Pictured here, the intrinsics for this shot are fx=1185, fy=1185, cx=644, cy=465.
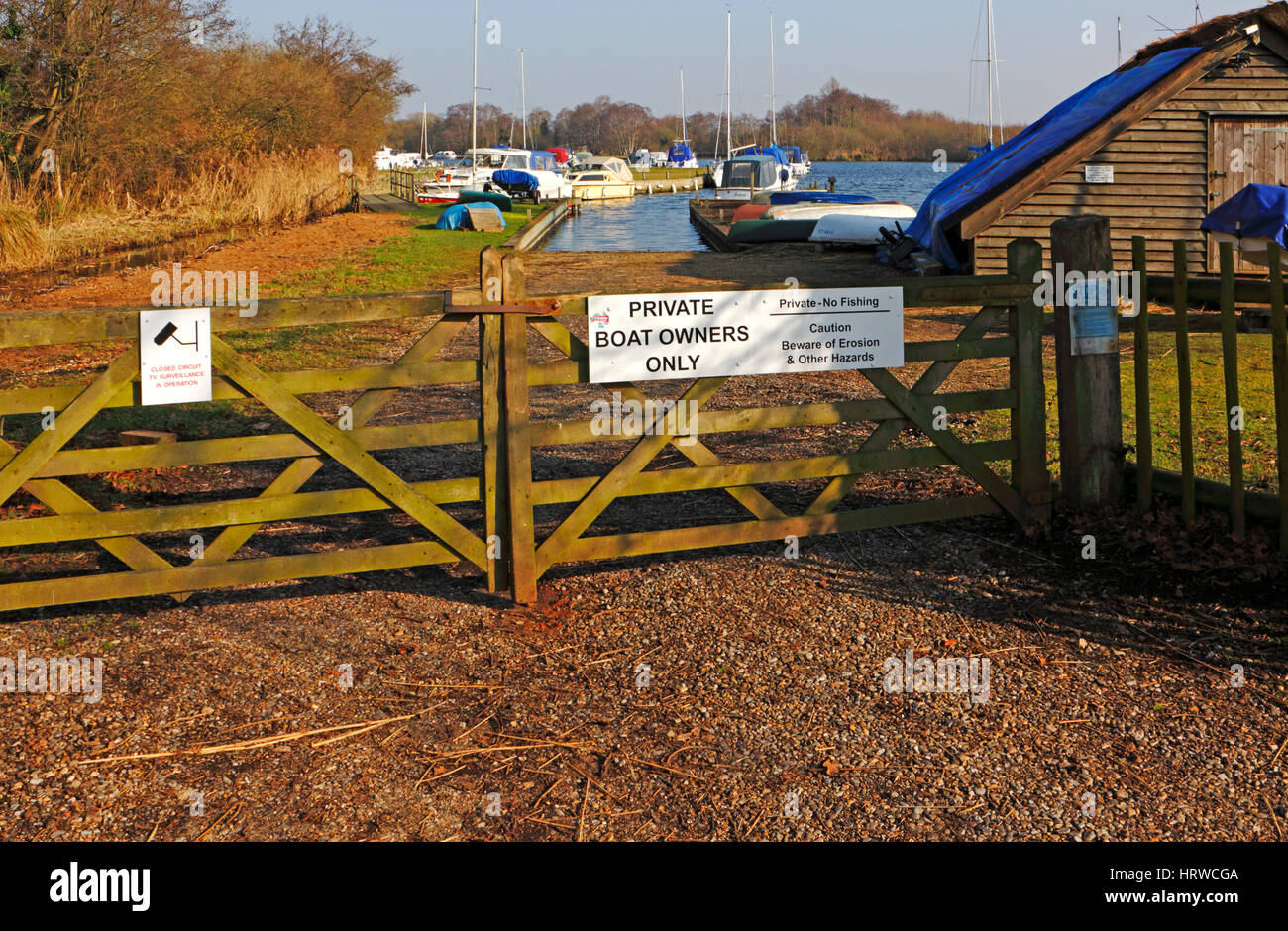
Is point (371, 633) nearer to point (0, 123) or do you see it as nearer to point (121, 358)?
point (121, 358)

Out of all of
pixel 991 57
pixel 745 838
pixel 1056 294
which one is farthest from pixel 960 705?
pixel 991 57

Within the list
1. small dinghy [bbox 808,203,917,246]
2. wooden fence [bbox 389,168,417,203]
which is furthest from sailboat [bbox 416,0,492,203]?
small dinghy [bbox 808,203,917,246]

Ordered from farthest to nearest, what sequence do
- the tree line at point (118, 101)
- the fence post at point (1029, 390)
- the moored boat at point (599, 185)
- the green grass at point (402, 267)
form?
the moored boat at point (599, 185) < the tree line at point (118, 101) < the green grass at point (402, 267) < the fence post at point (1029, 390)


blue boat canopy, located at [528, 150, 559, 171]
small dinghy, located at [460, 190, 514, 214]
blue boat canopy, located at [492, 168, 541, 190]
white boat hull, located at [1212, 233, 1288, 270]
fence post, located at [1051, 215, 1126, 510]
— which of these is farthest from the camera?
blue boat canopy, located at [528, 150, 559, 171]

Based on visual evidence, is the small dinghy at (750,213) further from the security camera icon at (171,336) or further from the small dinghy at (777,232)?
the security camera icon at (171,336)

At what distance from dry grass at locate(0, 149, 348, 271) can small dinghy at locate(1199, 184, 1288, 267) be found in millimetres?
20952

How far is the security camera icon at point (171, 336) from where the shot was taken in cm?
561

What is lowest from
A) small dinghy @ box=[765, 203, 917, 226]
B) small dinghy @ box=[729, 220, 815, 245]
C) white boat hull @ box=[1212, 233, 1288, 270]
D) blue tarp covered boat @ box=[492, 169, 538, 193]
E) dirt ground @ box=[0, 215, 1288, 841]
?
dirt ground @ box=[0, 215, 1288, 841]

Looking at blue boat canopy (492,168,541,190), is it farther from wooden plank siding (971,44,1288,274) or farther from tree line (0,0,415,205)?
wooden plank siding (971,44,1288,274)

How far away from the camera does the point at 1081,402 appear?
7.12 metres

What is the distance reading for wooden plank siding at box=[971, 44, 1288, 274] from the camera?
17.7 meters

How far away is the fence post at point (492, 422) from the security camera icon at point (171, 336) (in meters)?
1.35

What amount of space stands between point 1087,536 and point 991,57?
58.6 metres

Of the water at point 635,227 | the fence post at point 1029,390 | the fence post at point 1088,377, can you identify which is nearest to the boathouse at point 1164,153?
the fence post at point 1088,377
